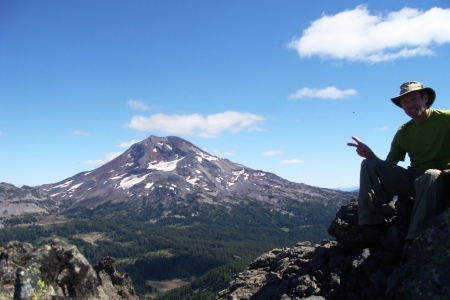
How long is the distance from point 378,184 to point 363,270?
2516 mm

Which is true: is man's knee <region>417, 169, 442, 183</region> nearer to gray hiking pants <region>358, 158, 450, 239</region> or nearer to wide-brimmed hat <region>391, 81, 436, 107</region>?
gray hiking pants <region>358, 158, 450, 239</region>

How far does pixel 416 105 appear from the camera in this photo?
431 inches

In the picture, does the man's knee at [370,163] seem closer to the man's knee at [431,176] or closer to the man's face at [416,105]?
the man's knee at [431,176]

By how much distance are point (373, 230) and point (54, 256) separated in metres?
8.98

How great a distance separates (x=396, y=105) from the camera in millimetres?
11781

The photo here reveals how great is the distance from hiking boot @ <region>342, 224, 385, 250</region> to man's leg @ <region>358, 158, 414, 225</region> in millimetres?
423

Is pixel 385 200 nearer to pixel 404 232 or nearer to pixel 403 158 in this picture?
pixel 404 232

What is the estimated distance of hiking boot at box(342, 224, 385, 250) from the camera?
1152 centimetres

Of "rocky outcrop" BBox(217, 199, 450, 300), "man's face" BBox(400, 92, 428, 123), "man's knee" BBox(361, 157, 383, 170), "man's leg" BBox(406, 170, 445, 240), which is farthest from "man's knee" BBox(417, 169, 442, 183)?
"man's face" BBox(400, 92, 428, 123)

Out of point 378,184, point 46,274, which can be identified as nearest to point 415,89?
point 378,184

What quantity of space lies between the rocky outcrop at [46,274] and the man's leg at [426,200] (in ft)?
25.5

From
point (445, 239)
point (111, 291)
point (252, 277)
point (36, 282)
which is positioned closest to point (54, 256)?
point (36, 282)

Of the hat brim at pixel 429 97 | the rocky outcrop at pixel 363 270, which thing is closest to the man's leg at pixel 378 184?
the rocky outcrop at pixel 363 270

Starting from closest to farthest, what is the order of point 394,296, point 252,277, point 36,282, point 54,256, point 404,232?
point 36,282
point 54,256
point 394,296
point 404,232
point 252,277
